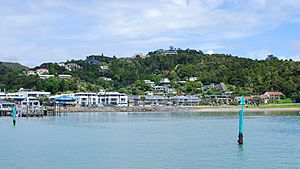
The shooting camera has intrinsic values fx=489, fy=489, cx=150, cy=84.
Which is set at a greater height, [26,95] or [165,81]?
[165,81]

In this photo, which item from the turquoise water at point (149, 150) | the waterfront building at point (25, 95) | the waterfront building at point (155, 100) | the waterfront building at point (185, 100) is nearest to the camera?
the turquoise water at point (149, 150)

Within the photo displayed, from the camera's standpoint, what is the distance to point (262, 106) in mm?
88250

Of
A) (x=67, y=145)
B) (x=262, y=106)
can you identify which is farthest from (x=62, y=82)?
(x=67, y=145)

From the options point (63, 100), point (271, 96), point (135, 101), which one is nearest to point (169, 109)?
point (135, 101)

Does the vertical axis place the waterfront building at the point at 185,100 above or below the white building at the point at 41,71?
below

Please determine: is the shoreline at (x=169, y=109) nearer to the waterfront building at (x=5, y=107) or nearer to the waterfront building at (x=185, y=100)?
the waterfront building at (x=185, y=100)

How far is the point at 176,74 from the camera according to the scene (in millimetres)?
124312

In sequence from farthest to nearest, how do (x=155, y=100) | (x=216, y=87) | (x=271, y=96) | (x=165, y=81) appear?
(x=165, y=81)
(x=216, y=87)
(x=155, y=100)
(x=271, y=96)

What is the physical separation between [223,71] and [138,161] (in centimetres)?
9454

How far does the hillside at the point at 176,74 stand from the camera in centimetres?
9775

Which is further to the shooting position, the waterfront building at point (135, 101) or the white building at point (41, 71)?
the white building at point (41, 71)

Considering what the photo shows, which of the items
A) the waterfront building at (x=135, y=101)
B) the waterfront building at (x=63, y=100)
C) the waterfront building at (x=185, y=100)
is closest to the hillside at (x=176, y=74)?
the waterfront building at (x=135, y=101)

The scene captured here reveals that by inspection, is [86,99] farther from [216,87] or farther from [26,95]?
[216,87]

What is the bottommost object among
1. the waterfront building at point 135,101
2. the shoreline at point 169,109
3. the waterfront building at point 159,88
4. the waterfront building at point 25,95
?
the shoreline at point 169,109
